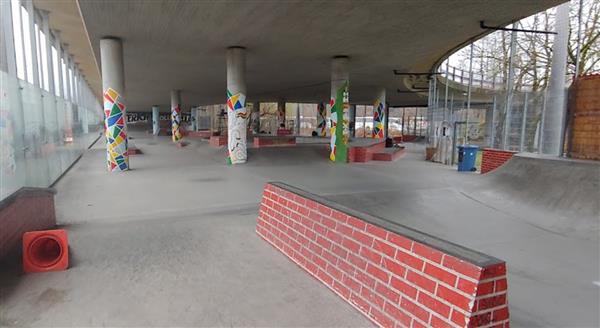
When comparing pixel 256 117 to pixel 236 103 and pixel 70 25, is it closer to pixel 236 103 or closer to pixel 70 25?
pixel 70 25

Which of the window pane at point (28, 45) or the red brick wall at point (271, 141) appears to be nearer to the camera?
the window pane at point (28, 45)

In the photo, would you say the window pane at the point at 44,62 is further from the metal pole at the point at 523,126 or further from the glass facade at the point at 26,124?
the metal pole at the point at 523,126

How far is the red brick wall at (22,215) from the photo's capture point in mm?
3859

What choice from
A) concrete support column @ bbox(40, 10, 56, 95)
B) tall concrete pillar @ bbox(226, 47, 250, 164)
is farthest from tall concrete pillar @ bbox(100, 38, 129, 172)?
tall concrete pillar @ bbox(226, 47, 250, 164)

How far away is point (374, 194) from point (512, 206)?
9.15 feet

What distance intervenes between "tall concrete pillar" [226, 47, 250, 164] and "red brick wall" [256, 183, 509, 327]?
10.1 meters

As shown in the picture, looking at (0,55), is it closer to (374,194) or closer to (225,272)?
(225,272)

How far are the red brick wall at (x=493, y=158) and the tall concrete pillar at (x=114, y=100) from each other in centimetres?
1254

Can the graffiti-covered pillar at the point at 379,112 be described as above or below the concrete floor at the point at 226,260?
above

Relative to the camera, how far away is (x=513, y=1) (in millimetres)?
8383

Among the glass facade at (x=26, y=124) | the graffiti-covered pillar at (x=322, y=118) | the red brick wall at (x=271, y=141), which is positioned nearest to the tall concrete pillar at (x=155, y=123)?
the graffiti-covered pillar at (x=322, y=118)

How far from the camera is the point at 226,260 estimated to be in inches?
161

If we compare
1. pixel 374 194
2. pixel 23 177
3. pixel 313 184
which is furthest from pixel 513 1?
pixel 23 177

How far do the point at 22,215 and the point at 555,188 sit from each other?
8.89m
